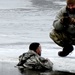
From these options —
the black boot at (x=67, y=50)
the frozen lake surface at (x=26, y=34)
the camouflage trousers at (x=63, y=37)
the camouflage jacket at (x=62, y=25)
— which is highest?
the camouflage jacket at (x=62, y=25)

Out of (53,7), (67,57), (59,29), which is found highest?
(59,29)

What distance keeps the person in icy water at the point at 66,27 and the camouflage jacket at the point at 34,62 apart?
54 cm

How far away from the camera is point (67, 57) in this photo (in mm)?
9906

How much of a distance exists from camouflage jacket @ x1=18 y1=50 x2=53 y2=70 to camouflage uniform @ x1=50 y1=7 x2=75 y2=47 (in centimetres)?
54

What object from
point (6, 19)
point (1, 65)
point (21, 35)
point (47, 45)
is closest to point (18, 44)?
point (47, 45)

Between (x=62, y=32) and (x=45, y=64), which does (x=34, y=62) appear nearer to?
(x=45, y=64)

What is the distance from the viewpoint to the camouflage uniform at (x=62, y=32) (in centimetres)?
887

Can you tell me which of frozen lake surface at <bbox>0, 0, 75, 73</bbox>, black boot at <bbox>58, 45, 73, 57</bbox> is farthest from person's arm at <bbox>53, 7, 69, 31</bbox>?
frozen lake surface at <bbox>0, 0, 75, 73</bbox>

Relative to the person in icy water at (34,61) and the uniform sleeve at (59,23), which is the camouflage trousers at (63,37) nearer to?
the uniform sleeve at (59,23)

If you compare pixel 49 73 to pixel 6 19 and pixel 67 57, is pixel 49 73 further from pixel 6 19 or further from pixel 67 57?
pixel 6 19

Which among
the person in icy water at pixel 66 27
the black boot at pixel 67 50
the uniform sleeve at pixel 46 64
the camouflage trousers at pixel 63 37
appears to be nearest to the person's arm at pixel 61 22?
the person in icy water at pixel 66 27

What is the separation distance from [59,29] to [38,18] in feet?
34.7

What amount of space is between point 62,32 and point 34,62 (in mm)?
813

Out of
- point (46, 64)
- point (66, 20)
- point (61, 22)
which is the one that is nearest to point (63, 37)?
point (61, 22)
